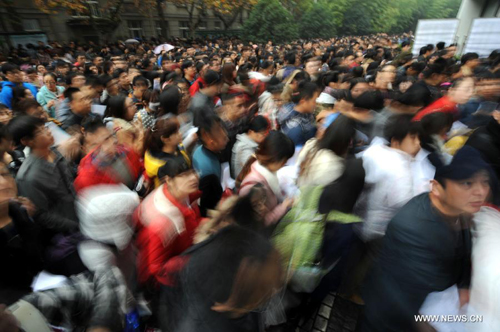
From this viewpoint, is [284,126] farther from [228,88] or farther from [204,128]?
[228,88]

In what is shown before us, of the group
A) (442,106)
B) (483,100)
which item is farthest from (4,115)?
(483,100)

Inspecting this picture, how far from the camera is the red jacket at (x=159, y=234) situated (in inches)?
60.6

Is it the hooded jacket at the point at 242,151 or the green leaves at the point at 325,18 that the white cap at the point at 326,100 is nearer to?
the hooded jacket at the point at 242,151

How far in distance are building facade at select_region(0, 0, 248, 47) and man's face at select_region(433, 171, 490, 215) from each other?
62.2ft

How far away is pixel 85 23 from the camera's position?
18.3 meters

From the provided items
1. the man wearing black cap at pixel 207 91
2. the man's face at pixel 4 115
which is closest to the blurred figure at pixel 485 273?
the man wearing black cap at pixel 207 91

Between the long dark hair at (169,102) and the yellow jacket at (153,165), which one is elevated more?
the long dark hair at (169,102)

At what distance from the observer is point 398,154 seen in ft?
6.59

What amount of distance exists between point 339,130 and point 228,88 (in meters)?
3.12

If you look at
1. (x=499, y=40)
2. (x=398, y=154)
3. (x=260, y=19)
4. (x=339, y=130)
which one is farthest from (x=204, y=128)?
(x=260, y=19)

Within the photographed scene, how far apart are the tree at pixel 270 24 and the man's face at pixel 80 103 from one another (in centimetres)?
2017

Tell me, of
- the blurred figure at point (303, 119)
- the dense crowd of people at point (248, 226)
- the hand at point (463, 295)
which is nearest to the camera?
the dense crowd of people at point (248, 226)

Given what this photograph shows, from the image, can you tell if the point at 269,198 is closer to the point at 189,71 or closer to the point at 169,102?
the point at 169,102

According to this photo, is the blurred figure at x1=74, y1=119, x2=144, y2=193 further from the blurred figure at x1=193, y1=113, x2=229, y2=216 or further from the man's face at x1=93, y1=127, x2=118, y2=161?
the blurred figure at x1=193, y1=113, x2=229, y2=216
